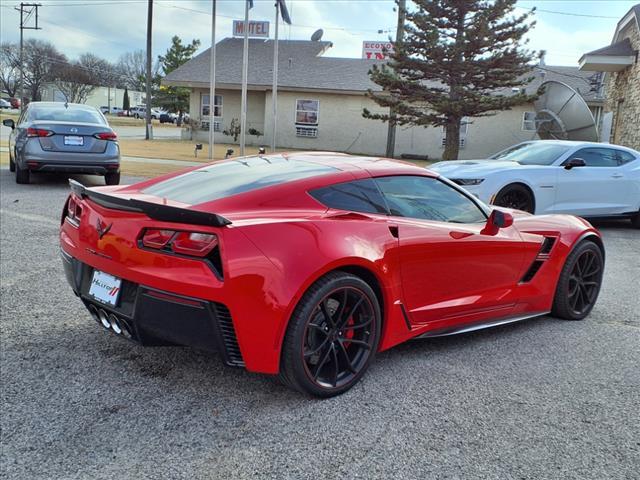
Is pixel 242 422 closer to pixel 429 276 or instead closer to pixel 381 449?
pixel 381 449

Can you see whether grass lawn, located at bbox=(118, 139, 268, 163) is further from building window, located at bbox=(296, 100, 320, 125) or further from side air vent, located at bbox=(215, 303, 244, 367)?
side air vent, located at bbox=(215, 303, 244, 367)

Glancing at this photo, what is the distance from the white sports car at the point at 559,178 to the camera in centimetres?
890

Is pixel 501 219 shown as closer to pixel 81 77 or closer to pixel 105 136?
pixel 105 136

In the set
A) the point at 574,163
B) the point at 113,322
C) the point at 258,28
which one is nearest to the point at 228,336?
the point at 113,322

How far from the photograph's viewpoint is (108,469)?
2.51 meters

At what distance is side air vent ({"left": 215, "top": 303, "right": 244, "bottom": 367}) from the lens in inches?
111

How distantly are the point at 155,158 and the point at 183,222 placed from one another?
1846cm

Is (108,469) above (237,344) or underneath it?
underneath

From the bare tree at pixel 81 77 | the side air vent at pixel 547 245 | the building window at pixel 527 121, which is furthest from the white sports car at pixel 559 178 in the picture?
the bare tree at pixel 81 77

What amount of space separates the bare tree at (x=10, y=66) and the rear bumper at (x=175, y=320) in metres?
99.4

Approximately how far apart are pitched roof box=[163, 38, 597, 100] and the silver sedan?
21.3 metres

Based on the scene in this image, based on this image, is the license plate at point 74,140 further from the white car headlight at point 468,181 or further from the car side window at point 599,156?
the car side window at point 599,156

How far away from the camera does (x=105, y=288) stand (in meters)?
3.18

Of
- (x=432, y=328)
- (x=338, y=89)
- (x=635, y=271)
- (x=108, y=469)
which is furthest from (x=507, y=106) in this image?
(x=108, y=469)
